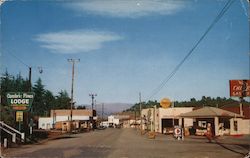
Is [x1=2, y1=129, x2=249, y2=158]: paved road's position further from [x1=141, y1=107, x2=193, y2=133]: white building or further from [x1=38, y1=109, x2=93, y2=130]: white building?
[x1=38, y1=109, x2=93, y2=130]: white building

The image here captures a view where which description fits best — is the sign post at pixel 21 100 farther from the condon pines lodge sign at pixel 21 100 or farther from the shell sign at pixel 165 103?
the shell sign at pixel 165 103

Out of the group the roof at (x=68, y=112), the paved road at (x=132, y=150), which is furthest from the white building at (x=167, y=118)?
the roof at (x=68, y=112)

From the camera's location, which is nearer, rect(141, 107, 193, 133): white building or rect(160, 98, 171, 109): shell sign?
rect(160, 98, 171, 109): shell sign

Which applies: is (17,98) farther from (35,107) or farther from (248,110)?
(35,107)

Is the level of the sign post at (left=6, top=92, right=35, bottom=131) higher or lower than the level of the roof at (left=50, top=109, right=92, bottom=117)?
higher

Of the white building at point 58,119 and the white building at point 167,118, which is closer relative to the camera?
the white building at point 167,118

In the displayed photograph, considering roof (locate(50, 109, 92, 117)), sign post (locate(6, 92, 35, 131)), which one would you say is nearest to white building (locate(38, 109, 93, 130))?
roof (locate(50, 109, 92, 117))

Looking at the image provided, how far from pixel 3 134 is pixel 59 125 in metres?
60.7

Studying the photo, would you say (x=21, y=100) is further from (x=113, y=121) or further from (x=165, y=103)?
(x=113, y=121)

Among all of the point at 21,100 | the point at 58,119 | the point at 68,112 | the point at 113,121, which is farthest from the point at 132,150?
the point at 113,121

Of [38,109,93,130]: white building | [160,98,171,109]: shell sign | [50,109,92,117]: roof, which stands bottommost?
[38,109,93,130]: white building

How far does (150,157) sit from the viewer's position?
18656 millimetres

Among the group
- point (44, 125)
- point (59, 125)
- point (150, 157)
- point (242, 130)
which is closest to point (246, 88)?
point (242, 130)

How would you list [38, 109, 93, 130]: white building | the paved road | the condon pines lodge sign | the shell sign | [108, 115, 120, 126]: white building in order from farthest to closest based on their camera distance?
[108, 115, 120, 126]: white building → [38, 109, 93, 130]: white building → the shell sign → the condon pines lodge sign → the paved road
